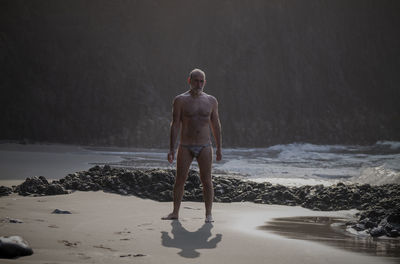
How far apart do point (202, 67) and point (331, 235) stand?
30785mm

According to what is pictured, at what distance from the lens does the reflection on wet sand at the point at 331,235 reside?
376 centimetres

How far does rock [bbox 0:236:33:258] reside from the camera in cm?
286

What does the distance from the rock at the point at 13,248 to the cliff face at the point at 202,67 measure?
82.4ft

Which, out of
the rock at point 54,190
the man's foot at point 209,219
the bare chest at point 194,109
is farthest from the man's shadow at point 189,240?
the rock at point 54,190

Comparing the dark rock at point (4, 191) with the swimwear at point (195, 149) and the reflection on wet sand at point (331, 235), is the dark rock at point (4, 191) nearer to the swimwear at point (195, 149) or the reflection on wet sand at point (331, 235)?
the swimwear at point (195, 149)

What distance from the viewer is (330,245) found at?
3.77 metres

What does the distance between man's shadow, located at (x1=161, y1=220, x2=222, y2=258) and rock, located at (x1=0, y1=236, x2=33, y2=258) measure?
101cm

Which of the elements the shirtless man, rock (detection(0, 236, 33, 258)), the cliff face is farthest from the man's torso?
the cliff face

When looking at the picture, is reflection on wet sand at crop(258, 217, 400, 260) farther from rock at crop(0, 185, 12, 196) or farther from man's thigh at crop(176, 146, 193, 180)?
rock at crop(0, 185, 12, 196)

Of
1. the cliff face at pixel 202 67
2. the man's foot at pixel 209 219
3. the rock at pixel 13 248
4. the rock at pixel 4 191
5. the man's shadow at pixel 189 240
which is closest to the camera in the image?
the rock at pixel 13 248

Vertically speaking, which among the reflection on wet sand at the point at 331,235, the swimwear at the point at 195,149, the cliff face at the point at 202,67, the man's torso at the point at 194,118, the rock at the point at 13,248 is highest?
the cliff face at the point at 202,67

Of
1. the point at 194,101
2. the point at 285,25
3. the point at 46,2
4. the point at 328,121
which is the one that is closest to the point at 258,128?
the point at 328,121

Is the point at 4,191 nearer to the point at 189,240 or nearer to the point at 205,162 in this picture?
the point at 205,162

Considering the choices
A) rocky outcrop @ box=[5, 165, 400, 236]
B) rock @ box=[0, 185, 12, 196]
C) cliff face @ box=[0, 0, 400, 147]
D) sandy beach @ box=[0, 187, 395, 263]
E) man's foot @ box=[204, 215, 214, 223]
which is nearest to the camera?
sandy beach @ box=[0, 187, 395, 263]
